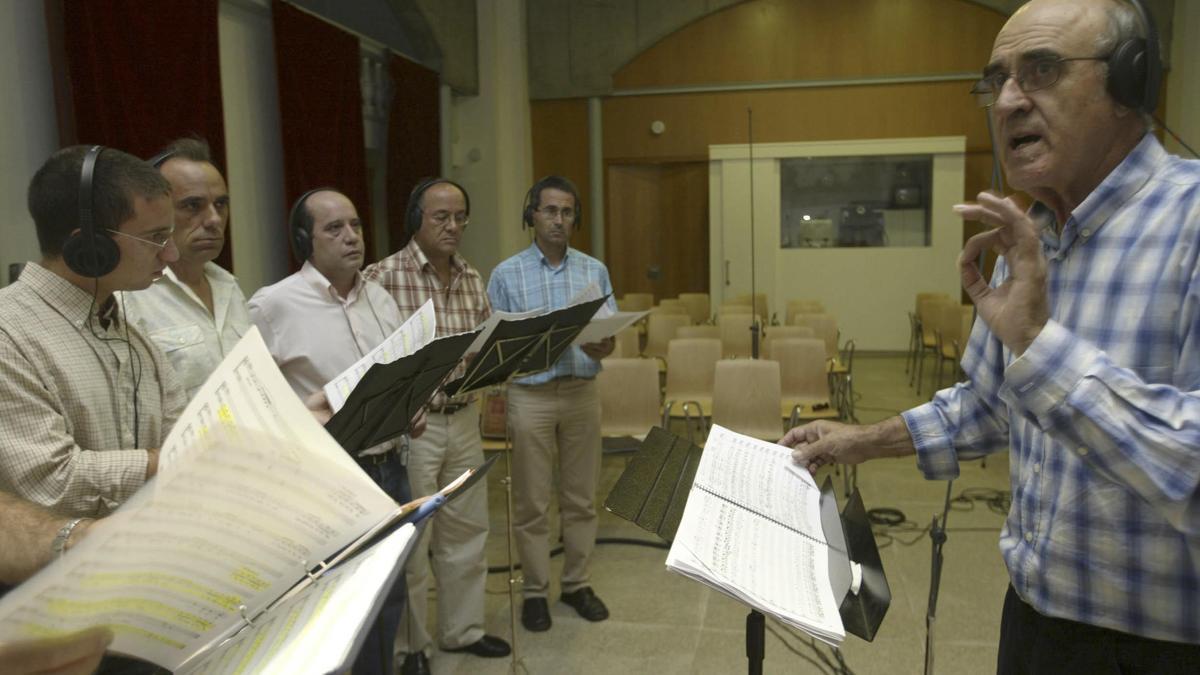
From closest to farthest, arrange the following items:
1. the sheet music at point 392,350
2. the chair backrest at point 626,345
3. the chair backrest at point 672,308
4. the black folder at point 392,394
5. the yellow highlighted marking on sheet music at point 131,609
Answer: the yellow highlighted marking on sheet music at point 131,609 < the black folder at point 392,394 < the sheet music at point 392,350 < the chair backrest at point 626,345 < the chair backrest at point 672,308

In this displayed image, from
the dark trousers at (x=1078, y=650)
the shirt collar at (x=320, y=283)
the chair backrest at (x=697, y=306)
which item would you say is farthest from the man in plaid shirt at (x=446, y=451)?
the chair backrest at (x=697, y=306)

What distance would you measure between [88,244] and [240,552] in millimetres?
919

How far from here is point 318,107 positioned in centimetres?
561

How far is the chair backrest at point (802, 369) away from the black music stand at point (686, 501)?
11.8ft

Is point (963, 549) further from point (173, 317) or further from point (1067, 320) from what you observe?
point (173, 317)

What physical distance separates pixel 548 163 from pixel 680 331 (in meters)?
5.07

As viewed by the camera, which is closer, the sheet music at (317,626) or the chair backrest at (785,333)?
the sheet music at (317,626)

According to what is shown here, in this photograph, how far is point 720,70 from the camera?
1007 cm

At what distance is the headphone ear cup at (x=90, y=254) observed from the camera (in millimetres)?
1433

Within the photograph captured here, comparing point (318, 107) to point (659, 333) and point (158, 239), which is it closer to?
point (659, 333)

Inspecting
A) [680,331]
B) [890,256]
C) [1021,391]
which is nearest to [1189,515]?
[1021,391]

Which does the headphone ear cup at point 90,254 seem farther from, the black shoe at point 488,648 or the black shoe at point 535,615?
the black shoe at point 535,615

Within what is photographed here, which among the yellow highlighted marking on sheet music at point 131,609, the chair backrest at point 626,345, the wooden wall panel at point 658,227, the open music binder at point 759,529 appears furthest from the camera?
the wooden wall panel at point 658,227

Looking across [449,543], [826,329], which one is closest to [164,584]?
[449,543]
